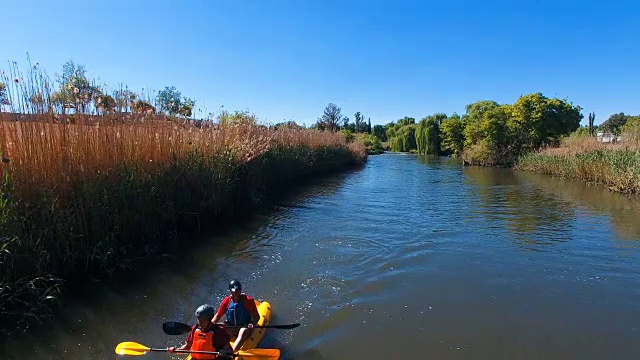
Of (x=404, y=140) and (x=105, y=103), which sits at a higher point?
(x=404, y=140)

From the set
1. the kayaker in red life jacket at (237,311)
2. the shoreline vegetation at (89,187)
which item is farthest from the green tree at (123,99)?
the kayaker in red life jacket at (237,311)

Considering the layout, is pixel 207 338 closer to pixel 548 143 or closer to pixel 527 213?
pixel 527 213

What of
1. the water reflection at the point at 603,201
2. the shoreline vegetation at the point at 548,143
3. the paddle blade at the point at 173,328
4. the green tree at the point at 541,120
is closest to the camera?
the paddle blade at the point at 173,328

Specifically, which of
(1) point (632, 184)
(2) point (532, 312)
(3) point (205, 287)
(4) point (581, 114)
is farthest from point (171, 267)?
(4) point (581, 114)

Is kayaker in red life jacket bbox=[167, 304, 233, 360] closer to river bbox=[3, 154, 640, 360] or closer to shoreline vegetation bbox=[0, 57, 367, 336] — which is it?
river bbox=[3, 154, 640, 360]

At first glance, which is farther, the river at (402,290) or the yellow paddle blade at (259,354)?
the river at (402,290)

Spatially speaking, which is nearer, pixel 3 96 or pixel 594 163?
pixel 3 96

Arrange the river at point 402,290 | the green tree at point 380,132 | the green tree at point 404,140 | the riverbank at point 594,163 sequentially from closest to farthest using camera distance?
1. the river at point 402,290
2. the riverbank at point 594,163
3. the green tree at point 404,140
4. the green tree at point 380,132

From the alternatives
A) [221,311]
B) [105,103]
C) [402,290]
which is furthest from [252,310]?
[105,103]

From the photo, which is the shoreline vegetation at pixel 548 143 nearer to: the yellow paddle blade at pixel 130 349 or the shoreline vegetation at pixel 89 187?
the shoreline vegetation at pixel 89 187

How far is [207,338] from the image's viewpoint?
4.35 meters

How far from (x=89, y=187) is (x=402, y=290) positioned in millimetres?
5613

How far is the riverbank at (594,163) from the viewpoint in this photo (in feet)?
57.2

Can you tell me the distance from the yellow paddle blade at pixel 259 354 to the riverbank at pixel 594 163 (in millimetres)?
18734
